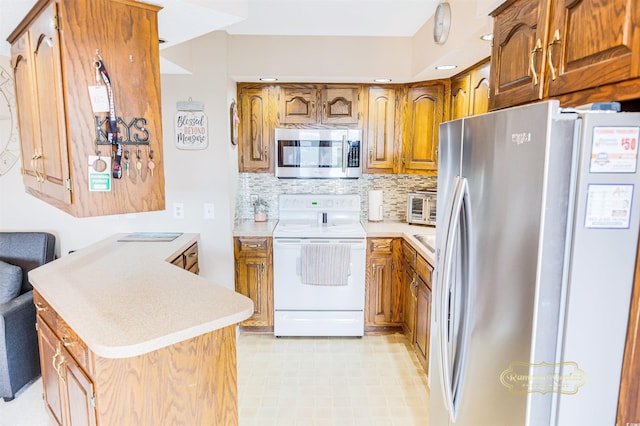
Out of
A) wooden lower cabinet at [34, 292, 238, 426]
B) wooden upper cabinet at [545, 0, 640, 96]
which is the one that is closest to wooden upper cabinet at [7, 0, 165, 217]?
wooden lower cabinet at [34, 292, 238, 426]

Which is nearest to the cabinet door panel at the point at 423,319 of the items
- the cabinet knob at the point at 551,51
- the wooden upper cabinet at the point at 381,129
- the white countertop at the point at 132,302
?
the wooden upper cabinet at the point at 381,129

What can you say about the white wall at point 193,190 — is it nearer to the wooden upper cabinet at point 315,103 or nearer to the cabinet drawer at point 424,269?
the wooden upper cabinet at point 315,103

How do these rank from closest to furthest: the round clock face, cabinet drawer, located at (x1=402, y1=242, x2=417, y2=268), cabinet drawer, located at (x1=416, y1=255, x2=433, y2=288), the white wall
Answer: the round clock face → cabinet drawer, located at (x1=416, y1=255, x2=433, y2=288) → cabinet drawer, located at (x1=402, y1=242, x2=417, y2=268) → the white wall

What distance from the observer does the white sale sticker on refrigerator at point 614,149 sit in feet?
2.90

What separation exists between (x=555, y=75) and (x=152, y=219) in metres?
2.95

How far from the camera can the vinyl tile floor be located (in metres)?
2.38

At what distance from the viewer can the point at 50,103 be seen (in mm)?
1650

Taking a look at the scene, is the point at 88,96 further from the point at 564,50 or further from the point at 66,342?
the point at 564,50

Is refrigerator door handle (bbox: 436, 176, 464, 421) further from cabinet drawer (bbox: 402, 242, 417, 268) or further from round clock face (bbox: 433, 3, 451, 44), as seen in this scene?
cabinet drawer (bbox: 402, 242, 417, 268)

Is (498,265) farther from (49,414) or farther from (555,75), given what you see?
(49,414)

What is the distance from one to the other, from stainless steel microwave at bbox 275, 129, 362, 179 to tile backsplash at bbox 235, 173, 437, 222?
34 centimetres

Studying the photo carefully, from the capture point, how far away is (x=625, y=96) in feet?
2.97

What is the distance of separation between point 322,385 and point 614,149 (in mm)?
2364

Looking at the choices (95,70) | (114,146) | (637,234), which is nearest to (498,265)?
(637,234)
